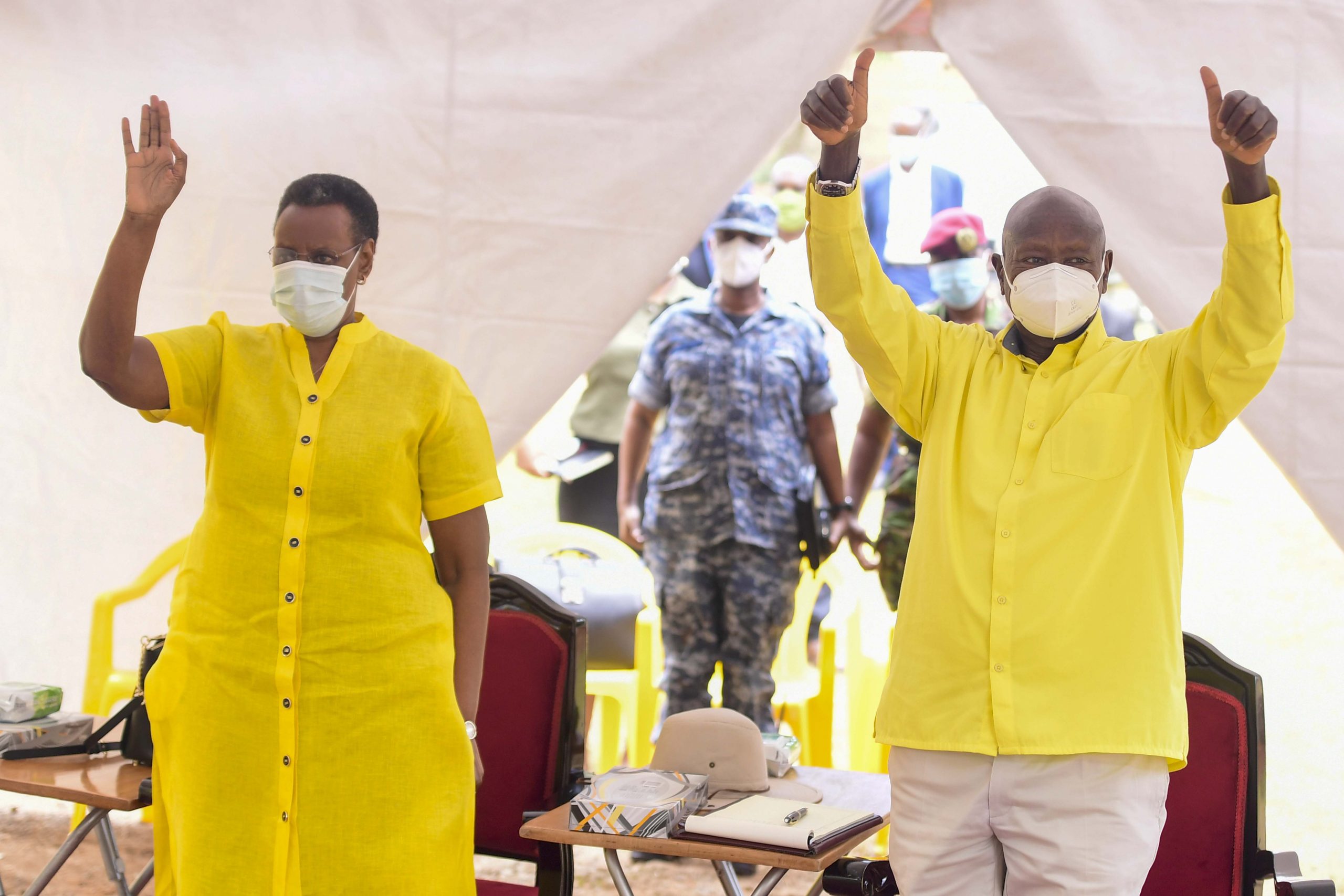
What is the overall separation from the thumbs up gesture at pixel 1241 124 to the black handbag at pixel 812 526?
2.41 metres

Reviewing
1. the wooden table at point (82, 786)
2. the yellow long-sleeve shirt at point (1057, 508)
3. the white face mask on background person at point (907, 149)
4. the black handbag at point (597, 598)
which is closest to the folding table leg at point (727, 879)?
the yellow long-sleeve shirt at point (1057, 508)

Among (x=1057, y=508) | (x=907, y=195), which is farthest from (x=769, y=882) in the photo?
(x=907, y=195)

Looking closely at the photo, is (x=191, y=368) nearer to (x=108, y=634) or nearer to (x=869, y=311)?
(x=869, y=311)

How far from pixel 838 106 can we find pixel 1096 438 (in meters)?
0.67

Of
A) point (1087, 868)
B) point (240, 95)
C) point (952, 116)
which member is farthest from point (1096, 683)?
point (952, 116)

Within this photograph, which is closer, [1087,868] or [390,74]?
[1087,868]

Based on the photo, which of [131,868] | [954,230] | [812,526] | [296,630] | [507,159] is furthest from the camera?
[812,526]

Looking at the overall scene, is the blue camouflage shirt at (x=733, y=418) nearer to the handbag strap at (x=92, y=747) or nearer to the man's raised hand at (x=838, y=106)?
the handbag strap at (x=92, y=747)

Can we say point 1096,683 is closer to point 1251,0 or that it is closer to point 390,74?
point 1251,0

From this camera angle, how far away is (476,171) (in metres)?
3.25

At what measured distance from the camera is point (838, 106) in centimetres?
196

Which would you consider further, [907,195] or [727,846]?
[907,195]

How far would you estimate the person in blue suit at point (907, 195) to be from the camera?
259 inches

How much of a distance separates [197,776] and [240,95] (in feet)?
6.42
